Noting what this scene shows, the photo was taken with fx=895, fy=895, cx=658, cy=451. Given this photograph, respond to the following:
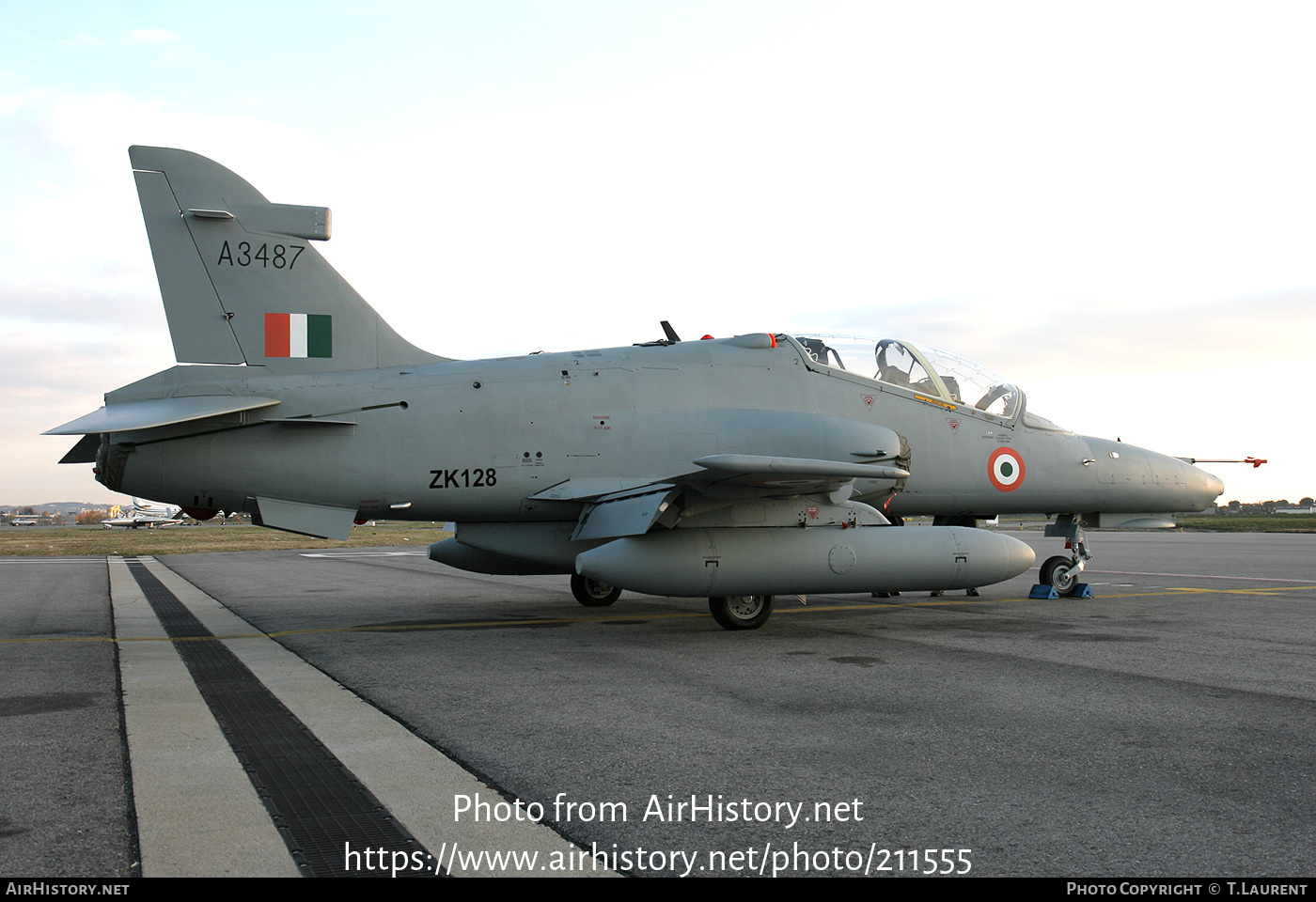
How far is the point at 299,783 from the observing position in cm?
414

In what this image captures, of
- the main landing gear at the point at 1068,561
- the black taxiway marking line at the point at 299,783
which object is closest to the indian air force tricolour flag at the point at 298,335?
the black taxiway marking line at the point at 299,783

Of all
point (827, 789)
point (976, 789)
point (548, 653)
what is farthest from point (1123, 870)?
point (548, 653)

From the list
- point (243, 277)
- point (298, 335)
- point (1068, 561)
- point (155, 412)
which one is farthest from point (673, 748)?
point (1068, 561)

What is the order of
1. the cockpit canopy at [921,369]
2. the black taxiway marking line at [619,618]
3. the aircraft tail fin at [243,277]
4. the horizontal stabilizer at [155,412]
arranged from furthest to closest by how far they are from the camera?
the cockpit canopy at [921,369], the black taxiway marking line at [619,618], the aircraft tail fin at [243,277], the horizontal stabilizer at [155,412]

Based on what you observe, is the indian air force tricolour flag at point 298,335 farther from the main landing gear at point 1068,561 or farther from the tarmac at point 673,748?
the main landing gear at point 1068,561

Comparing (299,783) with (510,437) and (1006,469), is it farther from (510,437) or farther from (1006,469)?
(1006,469)

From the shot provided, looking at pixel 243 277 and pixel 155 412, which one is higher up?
pixel 243 277

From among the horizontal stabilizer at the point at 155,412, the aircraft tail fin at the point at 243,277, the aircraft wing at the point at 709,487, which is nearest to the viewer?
the horizontal stabilizer at the point at 155,412

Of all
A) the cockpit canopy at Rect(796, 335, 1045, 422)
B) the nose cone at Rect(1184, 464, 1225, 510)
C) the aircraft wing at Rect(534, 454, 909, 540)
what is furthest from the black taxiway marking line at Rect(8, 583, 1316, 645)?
the cockpit canopy at Rect(796, 335, 1045, 422)

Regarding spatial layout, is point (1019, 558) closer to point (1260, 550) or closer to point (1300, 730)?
point (1300, 730)

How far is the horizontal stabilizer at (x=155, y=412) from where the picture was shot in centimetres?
760

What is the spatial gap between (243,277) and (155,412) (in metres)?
1.70

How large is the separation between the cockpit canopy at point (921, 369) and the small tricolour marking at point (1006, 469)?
502 mm
